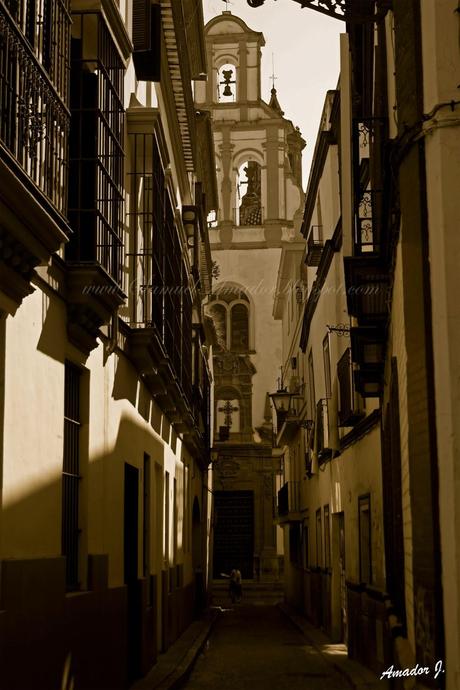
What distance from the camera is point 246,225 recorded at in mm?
49625

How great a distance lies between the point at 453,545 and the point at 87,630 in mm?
4294

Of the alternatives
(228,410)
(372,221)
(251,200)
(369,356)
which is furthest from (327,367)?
(251,200)

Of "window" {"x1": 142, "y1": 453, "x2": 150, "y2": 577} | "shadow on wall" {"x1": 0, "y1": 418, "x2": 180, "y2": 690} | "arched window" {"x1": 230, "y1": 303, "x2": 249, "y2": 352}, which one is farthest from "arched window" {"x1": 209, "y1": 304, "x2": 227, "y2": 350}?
"shadow on wall" {"x1": 0, "y1": 418, "x2": 180, "y2": 690}

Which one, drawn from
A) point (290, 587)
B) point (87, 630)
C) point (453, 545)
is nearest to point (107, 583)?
point (87, 630)

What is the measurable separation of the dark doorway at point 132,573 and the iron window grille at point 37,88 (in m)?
5.31

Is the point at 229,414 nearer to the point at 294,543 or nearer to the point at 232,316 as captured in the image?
the point at 232,316

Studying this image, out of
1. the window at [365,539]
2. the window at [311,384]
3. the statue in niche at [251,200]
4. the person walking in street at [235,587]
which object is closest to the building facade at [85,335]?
the window at [365,539]

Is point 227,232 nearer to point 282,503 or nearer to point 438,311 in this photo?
point 282,503

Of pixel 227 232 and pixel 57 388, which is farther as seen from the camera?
pixel 227 232

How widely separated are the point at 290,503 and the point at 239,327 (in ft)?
56.4

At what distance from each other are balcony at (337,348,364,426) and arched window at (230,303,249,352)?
30.9 m

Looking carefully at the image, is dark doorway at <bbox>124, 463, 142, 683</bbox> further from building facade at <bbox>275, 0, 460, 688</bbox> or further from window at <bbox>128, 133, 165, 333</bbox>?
building facade at <bbox>275, 0, 460, 688</bbox>

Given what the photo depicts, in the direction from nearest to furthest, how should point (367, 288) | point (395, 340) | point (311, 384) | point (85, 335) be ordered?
point (85, 335), point (395, 340), point (367, 288), point (311, 384)

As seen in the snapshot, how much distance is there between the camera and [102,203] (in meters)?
10.2
